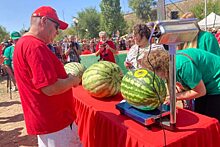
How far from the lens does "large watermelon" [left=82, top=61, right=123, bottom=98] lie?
233cm

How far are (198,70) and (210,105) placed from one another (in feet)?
1.53

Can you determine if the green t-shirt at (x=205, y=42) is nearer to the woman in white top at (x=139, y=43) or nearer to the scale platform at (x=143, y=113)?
the woman in white top at (x=139, y=43)

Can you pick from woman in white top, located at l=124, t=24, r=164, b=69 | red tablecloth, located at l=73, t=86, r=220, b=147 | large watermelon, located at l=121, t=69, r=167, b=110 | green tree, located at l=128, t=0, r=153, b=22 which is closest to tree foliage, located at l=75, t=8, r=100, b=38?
green tree, located at l=128, t=0, r=153, b=22

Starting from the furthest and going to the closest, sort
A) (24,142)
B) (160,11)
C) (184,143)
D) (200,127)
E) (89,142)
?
(160,11)
(24,142)
(89,142)
(200,127)
(184,143)

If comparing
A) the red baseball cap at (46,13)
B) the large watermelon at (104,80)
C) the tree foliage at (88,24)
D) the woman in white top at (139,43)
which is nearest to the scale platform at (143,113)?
the large watermelon at (104,80)

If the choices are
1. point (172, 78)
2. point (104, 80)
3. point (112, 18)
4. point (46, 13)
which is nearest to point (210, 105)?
point (172, 78)

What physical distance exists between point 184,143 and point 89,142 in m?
1.12

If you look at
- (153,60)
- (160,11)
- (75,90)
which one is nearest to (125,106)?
(153,60)

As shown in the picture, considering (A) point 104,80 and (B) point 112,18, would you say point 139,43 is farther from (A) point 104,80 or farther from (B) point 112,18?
(B) point 112,18

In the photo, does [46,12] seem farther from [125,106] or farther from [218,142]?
[218,142]

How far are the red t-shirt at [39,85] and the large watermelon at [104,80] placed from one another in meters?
0.45

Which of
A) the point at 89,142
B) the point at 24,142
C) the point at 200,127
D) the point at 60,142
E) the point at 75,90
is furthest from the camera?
the point at 24,142

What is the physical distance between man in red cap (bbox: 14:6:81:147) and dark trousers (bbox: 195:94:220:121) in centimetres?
122

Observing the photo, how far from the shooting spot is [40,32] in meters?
1.71
